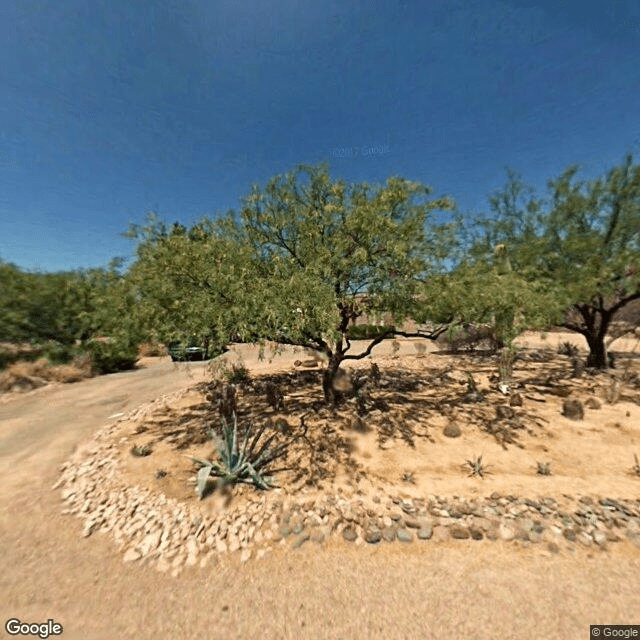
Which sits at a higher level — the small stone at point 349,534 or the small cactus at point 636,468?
the small cactus at point 636,468

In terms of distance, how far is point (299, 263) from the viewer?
763 cm

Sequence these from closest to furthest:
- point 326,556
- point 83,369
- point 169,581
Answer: point 169,581
point 326,556
point 83,369

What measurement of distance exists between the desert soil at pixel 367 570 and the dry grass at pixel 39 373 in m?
Result: 7.39

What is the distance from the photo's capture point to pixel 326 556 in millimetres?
4324

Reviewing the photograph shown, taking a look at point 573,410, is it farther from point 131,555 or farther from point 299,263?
point 131,555

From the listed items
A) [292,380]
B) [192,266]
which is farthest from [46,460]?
[292,380]

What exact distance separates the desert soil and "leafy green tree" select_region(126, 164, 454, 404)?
118 inches

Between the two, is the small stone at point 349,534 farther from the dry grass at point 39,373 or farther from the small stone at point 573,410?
the dry grass at point 39,373

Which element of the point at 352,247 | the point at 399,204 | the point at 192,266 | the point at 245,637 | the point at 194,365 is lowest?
the point at 245,637

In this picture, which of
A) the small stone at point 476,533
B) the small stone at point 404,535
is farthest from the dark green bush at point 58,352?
the small stone at point 476,533

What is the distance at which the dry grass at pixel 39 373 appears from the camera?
500 inches

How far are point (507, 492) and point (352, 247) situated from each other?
5.63 m

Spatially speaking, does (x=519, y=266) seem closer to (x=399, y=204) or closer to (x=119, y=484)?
(x=399, y=204)

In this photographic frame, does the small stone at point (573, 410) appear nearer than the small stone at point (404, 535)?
No
